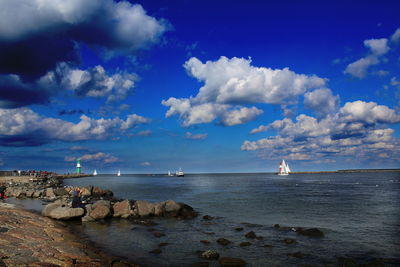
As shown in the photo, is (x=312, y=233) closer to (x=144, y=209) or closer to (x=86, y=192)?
(x=144, y=209)

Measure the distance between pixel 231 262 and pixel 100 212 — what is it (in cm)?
1869

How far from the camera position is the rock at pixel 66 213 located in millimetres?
29266

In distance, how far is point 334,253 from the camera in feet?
63.4

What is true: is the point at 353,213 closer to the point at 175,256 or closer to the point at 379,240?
the point at 379,240

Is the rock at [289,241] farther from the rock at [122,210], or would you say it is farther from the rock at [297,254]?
the rock at [122,210]

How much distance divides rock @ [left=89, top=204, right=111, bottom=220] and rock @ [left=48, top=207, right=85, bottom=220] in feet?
3.93

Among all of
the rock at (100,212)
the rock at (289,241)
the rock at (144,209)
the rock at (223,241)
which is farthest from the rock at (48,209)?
the rock at (289,241)

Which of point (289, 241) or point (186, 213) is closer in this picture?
point (289, 241)

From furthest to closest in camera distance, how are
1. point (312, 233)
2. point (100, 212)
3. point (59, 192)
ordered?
point (59, 192)
point (100, 212)
point (312, 233)

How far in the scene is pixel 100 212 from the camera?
30516mm

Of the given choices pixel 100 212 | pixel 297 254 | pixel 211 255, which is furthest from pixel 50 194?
pixel 297 254

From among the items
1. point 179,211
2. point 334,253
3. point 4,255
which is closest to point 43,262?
point 4,255

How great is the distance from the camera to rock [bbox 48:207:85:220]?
29.3 m

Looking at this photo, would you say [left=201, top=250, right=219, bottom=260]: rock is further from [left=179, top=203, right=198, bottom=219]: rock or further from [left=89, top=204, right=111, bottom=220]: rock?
[left=89, top=204, right=111, bottom=220]: rock
